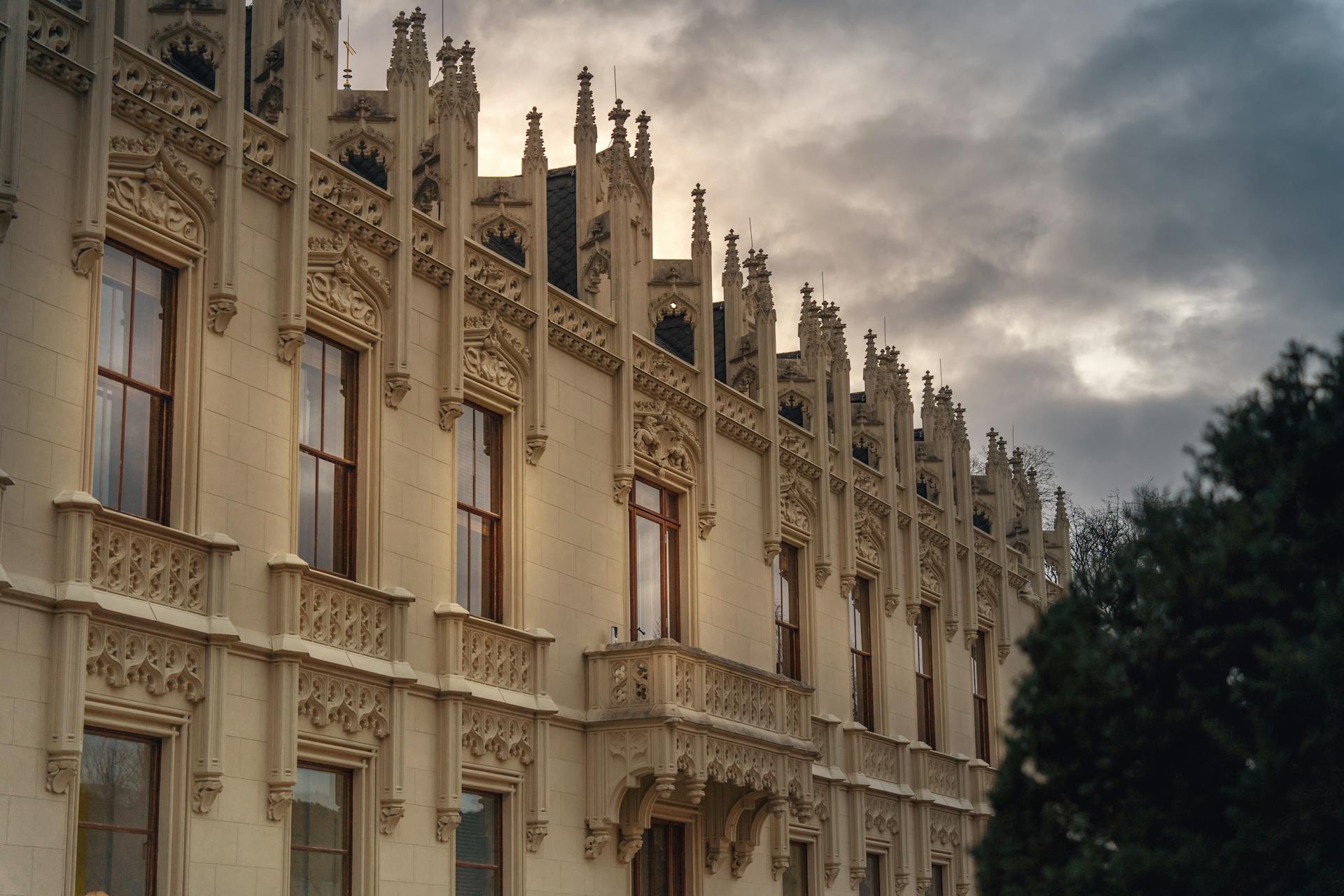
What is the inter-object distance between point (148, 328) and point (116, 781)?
4.34 m

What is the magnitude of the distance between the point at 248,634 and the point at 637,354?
9180 mm

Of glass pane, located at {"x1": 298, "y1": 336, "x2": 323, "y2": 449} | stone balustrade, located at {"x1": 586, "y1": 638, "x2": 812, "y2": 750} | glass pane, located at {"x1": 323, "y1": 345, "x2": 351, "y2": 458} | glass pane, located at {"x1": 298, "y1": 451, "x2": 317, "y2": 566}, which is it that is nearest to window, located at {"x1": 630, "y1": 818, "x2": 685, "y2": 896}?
stone balustrade, located at {"x1": 586, "y1": 638, "x2": 812, "y2": 750}

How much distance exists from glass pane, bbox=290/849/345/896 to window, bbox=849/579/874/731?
1390 cm

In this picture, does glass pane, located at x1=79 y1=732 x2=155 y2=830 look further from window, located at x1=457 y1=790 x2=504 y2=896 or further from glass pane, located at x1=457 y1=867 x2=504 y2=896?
glass pane, located at x1=457 y1=867 x2=504 y2=896

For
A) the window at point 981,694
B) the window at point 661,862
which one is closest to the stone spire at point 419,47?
the window at point 661,862

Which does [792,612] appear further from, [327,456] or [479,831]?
[327,456]

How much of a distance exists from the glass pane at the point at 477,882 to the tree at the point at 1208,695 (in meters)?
10.8

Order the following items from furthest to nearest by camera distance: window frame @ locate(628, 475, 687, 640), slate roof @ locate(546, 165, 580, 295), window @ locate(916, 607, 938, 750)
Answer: window @ locate(916, 607, 938, 750) < slate roof @ locate(546, 165, 580, 295) < window frame @ locate(628, 475, 687, 640)

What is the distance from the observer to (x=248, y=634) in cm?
1755

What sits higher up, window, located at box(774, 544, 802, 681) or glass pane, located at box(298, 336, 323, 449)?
glass pane, located at box(298, 336, 323, 449)

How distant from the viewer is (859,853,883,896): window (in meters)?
31.0

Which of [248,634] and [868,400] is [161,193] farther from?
[868,400]

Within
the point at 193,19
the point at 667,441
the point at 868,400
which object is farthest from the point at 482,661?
the point at 868,400

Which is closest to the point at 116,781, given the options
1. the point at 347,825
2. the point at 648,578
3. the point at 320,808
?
the point at 320,808
